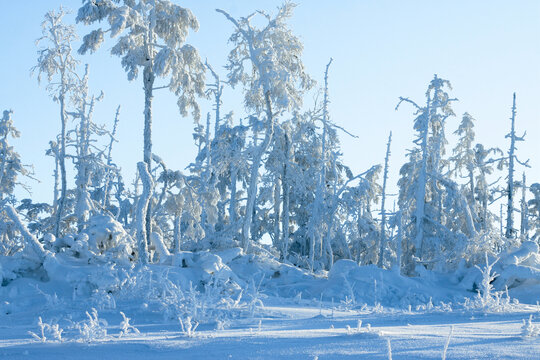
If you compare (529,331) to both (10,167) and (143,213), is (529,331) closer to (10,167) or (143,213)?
(143,213)

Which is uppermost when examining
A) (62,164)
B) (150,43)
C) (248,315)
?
(150,43)

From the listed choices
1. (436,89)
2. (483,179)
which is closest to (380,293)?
(436,89)

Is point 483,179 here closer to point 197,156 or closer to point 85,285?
point 197,156

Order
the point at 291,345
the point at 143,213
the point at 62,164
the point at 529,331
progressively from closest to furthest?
the point at 291,345 → the point at 529,331 → the point at 143,213 → the point at 62,164

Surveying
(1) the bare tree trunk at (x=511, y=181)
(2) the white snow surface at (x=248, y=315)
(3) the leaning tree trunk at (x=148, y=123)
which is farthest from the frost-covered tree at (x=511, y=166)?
(3) the leaning tree trunk at (x=148, y=123)

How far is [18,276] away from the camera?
13.7 meters

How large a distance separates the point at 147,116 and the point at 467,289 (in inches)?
424

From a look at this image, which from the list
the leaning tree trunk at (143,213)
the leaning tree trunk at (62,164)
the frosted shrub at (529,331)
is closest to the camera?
the frosted shrub at (529,331)

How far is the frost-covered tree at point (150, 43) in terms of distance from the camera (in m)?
17.1

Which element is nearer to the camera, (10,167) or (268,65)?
(268,65)

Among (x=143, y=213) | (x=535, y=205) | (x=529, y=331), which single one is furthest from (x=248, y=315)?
(x=535, y=205)

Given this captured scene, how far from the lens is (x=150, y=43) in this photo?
17469 mm

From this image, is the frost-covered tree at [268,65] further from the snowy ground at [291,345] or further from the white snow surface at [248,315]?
the snowy ground at [291,345]

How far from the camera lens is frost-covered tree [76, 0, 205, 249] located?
56.2 ft
